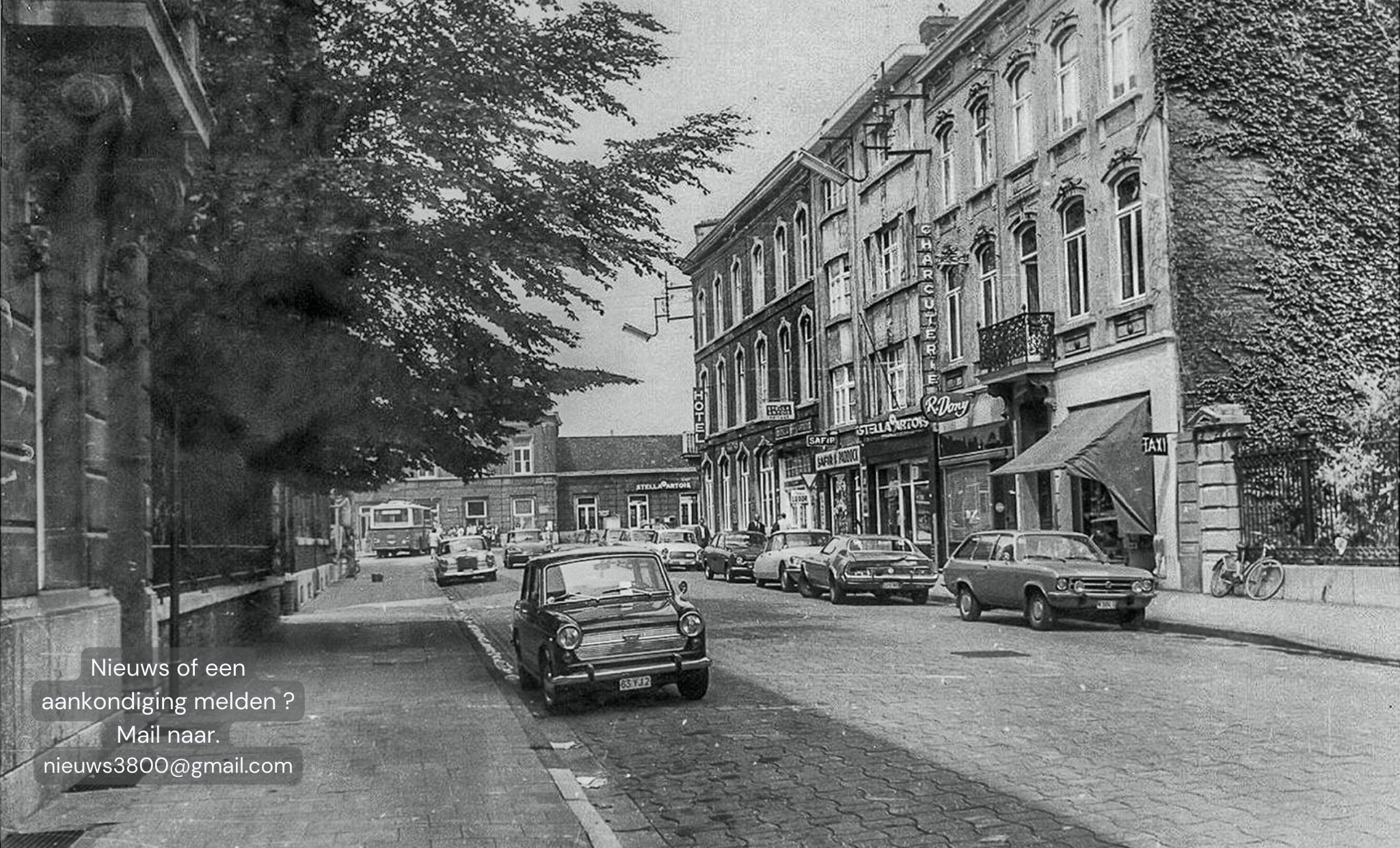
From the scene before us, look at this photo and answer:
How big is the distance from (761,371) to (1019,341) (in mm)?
17945

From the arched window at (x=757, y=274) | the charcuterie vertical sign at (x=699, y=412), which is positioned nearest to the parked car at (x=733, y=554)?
the charcuterie vertical sign at (x=699, y=412)

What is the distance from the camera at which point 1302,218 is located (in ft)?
73.5

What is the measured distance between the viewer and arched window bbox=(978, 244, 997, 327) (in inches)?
1182

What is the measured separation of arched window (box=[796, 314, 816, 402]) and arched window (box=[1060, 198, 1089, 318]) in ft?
49.2

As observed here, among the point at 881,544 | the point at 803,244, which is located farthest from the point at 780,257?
the point at 881,544

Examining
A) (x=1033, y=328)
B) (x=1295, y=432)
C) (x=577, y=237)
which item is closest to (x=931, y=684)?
(x=577, y=237)

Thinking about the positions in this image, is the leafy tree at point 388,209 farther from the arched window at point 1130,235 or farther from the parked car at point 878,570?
the arched window at point 1130,235

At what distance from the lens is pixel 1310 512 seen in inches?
773

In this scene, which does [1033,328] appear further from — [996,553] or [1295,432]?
[996,553]

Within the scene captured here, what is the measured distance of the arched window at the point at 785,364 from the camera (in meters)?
43.2

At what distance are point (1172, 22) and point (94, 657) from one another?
20.9 meters

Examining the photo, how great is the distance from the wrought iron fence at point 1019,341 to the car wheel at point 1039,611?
9.86m

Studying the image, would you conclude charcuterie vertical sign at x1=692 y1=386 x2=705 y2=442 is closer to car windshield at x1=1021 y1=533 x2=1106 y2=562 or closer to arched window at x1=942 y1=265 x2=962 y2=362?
arched window at x1=942 y1=265 x2=962 y2=362

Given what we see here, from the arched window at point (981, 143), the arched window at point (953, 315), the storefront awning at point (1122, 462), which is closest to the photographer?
the storefront awning at point (1122, 462)
